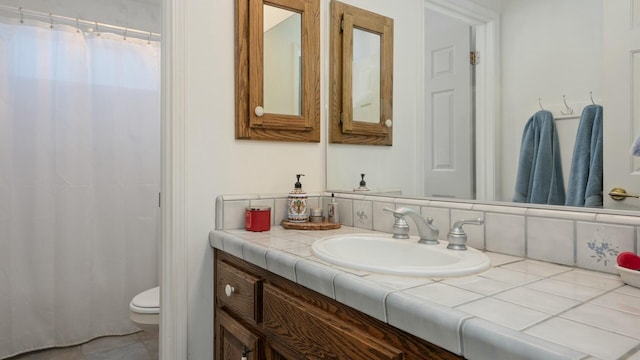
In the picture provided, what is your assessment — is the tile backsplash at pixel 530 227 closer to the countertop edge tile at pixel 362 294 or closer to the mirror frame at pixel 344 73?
the mirror frame at pixel 344 73

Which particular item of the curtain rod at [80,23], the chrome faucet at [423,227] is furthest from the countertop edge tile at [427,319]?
the curtain rod at [80,23]

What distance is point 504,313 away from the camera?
1.94 feet

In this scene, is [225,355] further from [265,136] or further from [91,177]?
[91,177]

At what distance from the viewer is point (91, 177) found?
97.1 inches

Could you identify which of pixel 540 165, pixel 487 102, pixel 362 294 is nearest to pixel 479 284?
pixel 362 294

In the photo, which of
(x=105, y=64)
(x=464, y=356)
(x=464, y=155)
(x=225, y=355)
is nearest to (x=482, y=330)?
(x=464, y=356)

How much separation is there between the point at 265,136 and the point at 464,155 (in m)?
0.73

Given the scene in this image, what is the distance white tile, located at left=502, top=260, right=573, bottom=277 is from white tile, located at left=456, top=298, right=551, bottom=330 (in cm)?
26

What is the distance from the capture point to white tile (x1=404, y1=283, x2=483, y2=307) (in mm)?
644

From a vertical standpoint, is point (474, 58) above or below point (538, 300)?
above

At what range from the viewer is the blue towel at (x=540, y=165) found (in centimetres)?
96

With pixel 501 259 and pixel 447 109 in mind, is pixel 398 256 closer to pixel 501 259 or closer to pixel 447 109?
pixel 501 259

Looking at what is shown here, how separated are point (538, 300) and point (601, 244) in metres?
0.32

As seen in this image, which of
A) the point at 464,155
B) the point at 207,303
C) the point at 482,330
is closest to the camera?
the point at 482,330
